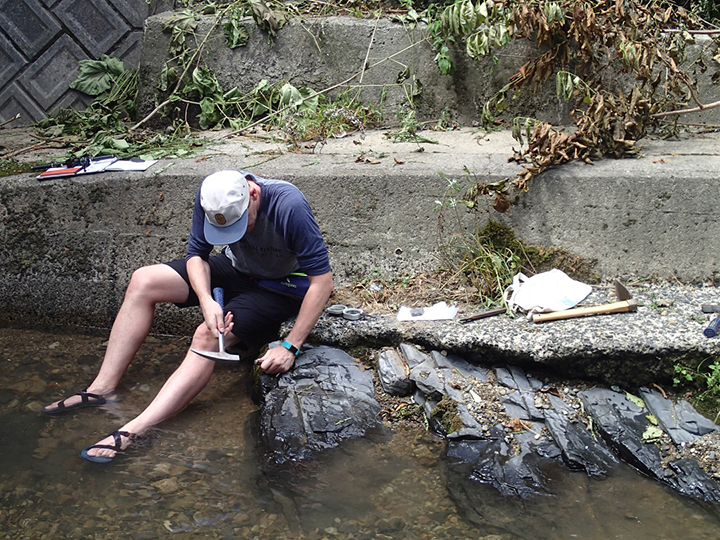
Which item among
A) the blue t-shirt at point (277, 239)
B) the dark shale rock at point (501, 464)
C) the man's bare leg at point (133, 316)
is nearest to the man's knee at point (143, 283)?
the man's bare leg at point (133, 316)

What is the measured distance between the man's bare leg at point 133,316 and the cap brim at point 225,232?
420mm

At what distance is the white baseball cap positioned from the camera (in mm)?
3137

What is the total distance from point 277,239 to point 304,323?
1.39 ft

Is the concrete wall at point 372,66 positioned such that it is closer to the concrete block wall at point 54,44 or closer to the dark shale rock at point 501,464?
the concrete block wall at point 54,44

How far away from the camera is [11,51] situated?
597 cm

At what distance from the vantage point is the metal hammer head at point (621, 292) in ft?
11.8

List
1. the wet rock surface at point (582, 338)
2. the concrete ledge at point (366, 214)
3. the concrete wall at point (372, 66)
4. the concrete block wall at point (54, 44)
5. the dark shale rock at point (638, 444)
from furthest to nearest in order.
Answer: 1. the concrete block wall at point (54, 44)
2. the concrete wall at point (372, 66)
3. the concrete ledge at point (366, 214)
4. the wet rock surface at point (582, 338)
5. the dark shale rock at point (638, 444)

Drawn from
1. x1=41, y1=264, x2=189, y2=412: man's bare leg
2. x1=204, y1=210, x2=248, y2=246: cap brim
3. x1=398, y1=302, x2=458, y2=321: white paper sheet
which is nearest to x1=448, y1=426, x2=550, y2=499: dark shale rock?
x1=398, y1=302, x2=458, y2=321: white paper sheet

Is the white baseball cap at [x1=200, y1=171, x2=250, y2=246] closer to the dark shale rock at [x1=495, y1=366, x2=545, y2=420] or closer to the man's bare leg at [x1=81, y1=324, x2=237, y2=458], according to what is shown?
the man's bare leg at [x1=81, y1=324, x2=237, y2=458]

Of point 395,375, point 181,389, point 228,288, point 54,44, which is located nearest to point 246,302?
point 228,288

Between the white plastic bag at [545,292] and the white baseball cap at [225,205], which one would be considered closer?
the white baseball cap at [225,205]

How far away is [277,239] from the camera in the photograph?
339cm

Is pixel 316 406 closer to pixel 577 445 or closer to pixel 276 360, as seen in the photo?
pixel 276 360

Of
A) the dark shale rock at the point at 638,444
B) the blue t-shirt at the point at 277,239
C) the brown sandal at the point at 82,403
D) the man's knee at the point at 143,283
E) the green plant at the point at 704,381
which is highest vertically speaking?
the blue t-shirt at the point at 277,239
